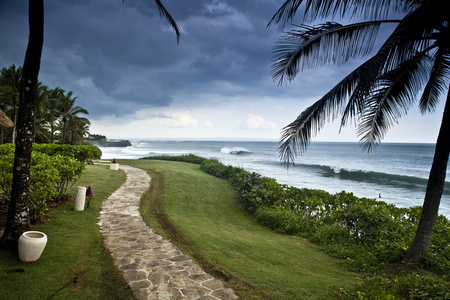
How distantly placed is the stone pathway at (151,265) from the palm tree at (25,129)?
5.09 ft

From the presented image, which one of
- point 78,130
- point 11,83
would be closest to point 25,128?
point 11,83

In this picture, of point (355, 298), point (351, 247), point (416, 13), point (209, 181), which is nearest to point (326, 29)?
point (416, 13)

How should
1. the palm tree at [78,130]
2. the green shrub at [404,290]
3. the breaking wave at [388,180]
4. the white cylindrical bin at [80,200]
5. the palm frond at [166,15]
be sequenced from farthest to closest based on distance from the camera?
the palm tree at [78,130] → the breaking wave at [388,180] → the white cylindrical bin at [80,200] → the palm frond at [166,15] → the green shrub at [404,290]

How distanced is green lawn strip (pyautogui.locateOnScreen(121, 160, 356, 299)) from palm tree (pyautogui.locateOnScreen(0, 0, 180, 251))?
2793mm

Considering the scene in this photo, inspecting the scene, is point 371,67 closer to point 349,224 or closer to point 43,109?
point 349,224

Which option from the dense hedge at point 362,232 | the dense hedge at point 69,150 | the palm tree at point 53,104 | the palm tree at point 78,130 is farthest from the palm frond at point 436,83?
the palm tree at point 78,130

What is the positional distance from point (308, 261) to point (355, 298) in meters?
1.88

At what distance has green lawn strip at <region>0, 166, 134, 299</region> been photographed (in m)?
3.44

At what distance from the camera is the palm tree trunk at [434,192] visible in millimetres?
4250

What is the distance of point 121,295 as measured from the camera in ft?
11.3

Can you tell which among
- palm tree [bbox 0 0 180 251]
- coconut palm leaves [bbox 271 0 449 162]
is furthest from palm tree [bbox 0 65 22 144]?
coconut palm leaves [bbox 271 0 449 162]

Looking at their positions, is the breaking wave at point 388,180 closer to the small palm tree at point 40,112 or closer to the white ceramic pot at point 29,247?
the white ceramic pot at point 29,247

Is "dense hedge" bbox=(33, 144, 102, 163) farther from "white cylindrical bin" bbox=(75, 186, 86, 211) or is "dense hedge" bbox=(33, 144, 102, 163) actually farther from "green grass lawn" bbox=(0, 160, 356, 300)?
"white cylindrical bin" bbox=(75, 186, 86, 211)

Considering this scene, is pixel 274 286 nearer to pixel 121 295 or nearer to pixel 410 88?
pixel 121 295
